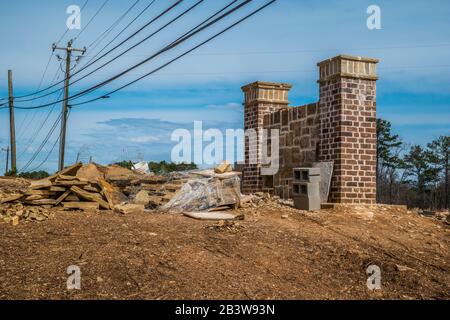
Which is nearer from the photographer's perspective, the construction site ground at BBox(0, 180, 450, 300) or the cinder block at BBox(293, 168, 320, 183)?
the construction site ground at BBox(0, 180, 450, 300)

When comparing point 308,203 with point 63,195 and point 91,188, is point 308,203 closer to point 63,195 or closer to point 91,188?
point 91,188

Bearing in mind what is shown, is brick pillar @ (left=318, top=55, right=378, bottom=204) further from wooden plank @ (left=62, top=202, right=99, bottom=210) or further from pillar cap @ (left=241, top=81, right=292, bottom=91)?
wooden plank @ (left=62, top=202, right=99, bottom=210)

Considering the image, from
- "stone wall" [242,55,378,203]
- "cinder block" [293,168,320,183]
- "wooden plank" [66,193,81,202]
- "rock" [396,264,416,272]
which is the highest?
"stone wall" [242,55,378,203]

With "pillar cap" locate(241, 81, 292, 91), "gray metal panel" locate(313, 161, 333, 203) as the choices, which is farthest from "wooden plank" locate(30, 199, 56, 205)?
"pillar cap" locate(241, 81, 292, 91)

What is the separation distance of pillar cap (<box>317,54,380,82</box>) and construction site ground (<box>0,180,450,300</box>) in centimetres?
346

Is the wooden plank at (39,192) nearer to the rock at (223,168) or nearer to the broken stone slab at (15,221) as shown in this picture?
the broken stone slab at (15,221)

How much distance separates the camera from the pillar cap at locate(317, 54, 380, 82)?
1284 cm

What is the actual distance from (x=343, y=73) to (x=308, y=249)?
17.5 feet

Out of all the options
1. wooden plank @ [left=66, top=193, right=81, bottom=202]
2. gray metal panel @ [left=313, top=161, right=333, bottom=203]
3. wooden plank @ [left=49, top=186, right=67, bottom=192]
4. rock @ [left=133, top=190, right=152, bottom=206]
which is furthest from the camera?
rock @ [left=133, top=190, right=152, bottom=206]
